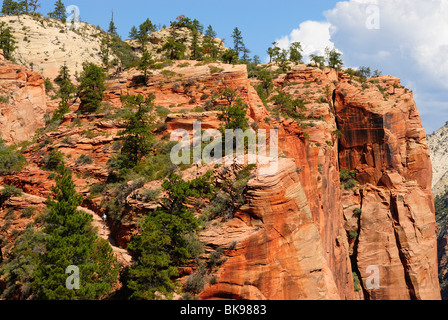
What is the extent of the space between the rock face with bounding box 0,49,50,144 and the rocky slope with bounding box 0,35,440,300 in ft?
2.88

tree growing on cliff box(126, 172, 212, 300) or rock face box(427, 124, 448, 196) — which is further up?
rock face box(427, 124, 448, 196)

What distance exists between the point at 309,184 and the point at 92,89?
2881cm

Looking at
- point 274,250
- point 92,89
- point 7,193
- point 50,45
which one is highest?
point 50,45

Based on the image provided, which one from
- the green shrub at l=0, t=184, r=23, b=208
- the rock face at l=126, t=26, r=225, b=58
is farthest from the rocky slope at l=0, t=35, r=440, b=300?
the rock face at l=126, t=26, r=225, b=58

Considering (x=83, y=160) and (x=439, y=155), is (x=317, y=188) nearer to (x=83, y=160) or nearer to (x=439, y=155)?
(x=83, y=160)

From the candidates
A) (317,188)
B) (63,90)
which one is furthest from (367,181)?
(63,90)

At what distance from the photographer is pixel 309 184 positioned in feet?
124

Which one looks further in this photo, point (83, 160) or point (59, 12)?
point (59, 12)

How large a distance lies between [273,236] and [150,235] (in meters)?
7.75

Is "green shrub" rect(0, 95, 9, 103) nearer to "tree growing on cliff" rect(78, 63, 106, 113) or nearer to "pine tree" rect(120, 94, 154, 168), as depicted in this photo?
"tree growing on cliff" rect(78, 63, 106, 113)

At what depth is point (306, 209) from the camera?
25312 millimetres

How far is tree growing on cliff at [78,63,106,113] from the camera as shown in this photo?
4456cm

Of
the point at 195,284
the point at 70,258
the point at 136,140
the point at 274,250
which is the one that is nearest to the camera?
the point at 70,258
